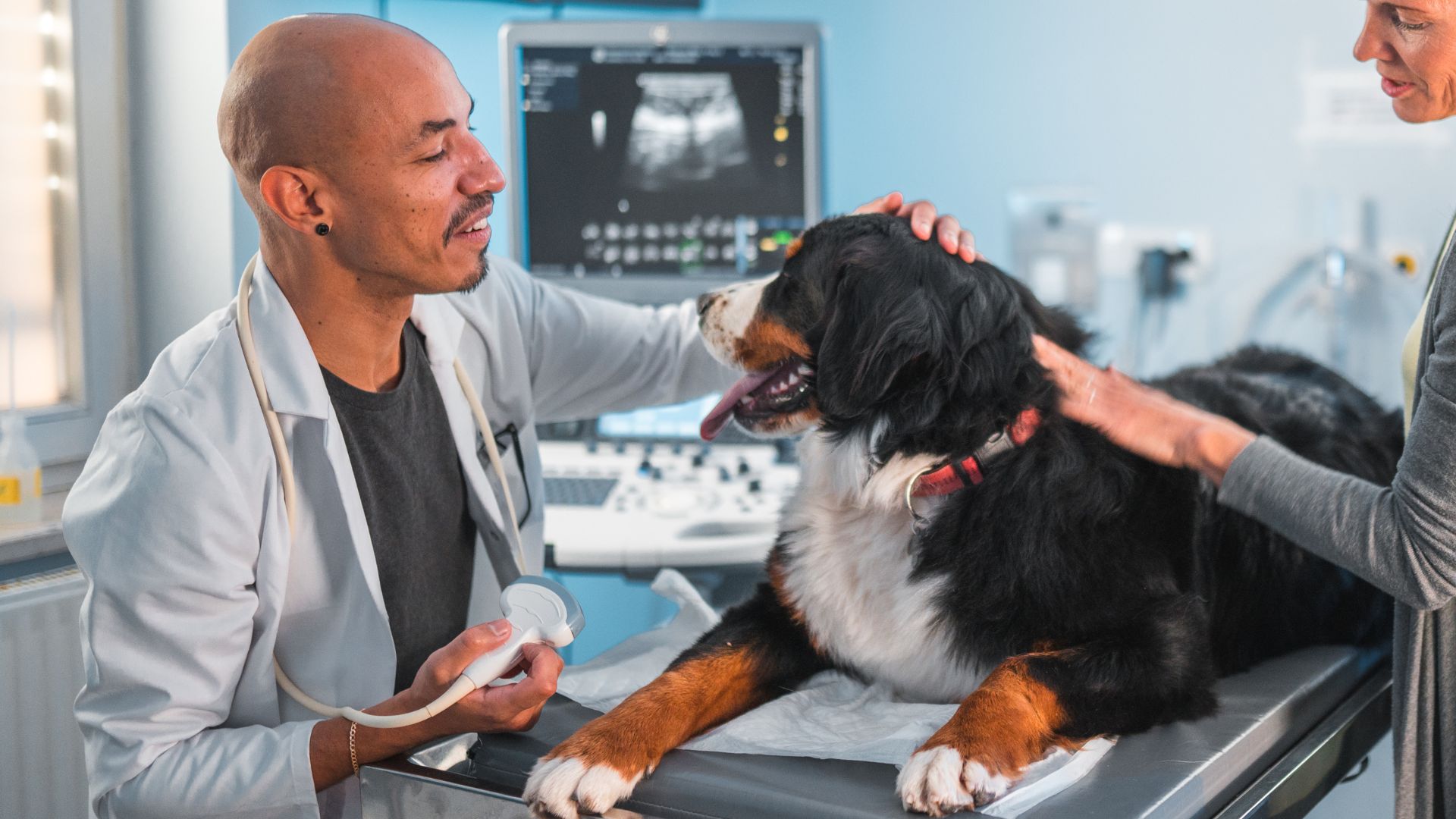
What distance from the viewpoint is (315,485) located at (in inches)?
55.4

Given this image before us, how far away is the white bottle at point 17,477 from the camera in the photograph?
6.71 feet

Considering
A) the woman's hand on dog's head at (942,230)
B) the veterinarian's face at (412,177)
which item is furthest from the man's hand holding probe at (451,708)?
the woman's hand on dog's head at (942,230)

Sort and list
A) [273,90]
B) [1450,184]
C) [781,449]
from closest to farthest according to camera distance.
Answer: [273,90] → [781,449] → [1450,184]

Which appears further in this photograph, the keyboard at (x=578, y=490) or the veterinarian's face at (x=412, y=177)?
the keyboard at (x=578, y=490)

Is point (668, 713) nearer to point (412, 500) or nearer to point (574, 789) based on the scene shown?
point (574, 789)

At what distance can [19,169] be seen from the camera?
2.27 metres

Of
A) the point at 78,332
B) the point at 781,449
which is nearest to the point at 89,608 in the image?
the point at 78,332

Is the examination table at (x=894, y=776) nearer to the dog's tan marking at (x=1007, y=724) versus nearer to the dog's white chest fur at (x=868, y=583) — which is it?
the dog's tan marking at (x=1007, y=724)

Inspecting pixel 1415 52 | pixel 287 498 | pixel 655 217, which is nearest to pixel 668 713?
pixel 287 498

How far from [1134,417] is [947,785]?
0.50 metres

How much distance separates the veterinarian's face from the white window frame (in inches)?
48.1

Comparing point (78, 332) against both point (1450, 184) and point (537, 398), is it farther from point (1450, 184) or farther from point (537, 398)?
point (1450, 184)

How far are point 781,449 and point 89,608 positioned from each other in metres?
1.59

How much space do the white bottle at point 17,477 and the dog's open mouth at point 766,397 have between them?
1319 millimetres
